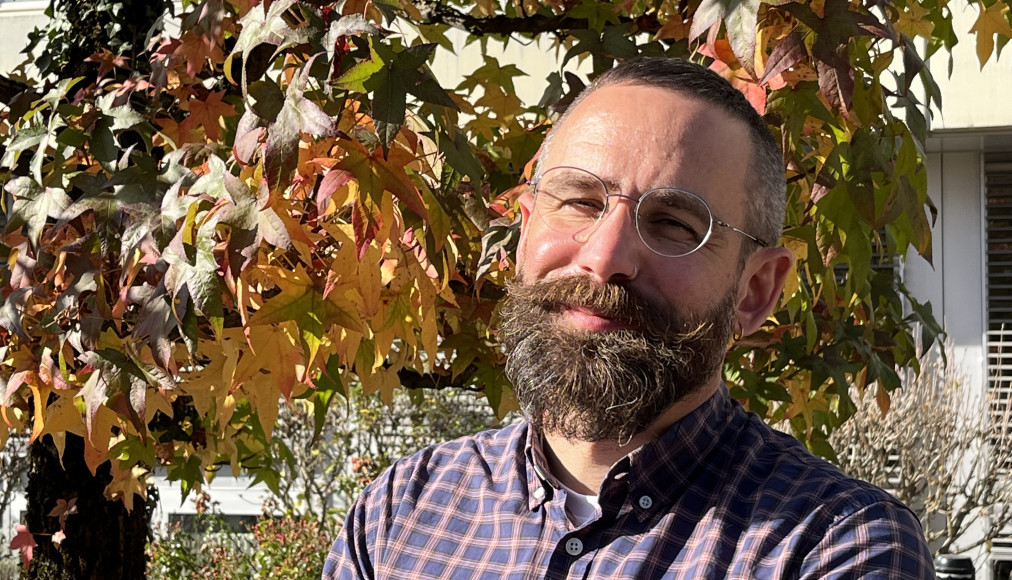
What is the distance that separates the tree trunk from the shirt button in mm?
1967

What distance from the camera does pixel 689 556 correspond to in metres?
1.37

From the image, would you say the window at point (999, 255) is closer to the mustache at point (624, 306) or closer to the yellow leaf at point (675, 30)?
the yellow leaf at point (675, 30)

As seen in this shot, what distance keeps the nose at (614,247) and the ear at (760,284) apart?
0.23m

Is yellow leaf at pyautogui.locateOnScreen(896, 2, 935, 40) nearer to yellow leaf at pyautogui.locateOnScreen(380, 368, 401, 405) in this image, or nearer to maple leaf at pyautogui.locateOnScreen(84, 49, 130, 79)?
yellow leaf at pyautogui.locateOnScreen(380, 368, 401, 405)

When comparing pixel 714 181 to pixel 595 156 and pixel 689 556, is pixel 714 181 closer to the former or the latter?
pixel 595 156

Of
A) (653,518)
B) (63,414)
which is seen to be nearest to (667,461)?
(653,518)

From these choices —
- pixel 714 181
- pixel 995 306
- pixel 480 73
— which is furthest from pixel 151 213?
pixel 995 306

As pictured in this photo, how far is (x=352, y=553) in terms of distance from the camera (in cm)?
164

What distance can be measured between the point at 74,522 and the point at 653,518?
2156 mm

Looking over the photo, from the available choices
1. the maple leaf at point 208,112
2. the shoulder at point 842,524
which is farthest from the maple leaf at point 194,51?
the shoulder at point 842,524

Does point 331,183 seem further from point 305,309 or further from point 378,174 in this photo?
point 305,309

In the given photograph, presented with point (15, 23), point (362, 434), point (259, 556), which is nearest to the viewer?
point (259, 556)

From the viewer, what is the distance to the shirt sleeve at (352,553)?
5.32 feet

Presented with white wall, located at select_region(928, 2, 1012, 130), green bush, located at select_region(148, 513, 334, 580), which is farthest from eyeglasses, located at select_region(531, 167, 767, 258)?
white wall, located at select_region(928, 2, 1012, 130)
